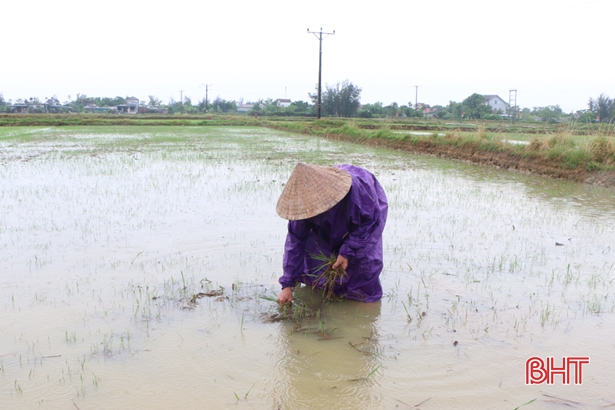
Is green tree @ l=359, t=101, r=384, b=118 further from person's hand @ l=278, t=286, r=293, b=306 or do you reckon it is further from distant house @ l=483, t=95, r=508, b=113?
person's hand @ l=278, t=286, r=293, b=306

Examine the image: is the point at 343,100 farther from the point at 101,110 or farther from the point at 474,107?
the point at 101,110

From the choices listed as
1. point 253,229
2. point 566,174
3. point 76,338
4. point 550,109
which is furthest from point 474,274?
point 550,109

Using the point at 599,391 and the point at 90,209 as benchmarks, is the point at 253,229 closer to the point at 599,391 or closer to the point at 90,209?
the point at 90,209

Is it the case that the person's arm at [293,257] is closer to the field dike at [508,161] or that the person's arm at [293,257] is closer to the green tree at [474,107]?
the field dike at [508,161]

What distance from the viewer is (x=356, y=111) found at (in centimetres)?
4628

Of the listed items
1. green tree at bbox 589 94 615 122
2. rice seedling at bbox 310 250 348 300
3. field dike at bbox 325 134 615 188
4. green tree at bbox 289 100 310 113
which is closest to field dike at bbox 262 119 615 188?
field dike at bbox 325 134 615 188

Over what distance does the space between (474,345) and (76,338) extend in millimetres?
2119

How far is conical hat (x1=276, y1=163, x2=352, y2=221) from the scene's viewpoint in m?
2.68

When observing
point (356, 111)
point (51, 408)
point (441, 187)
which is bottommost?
point (51, 408)

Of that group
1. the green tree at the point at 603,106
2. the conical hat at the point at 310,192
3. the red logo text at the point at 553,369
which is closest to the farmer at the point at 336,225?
the conical hat at the point at 310,192

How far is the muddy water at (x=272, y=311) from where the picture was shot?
7.49 feet

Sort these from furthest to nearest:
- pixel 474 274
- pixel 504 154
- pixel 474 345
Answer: pixel 504 154
pixel 474 274
pixel 474 345

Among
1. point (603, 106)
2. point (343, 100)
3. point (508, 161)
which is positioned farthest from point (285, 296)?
point (343, 100)

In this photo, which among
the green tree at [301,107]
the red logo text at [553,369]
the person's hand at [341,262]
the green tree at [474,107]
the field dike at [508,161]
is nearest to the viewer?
the red logo text at [553,369]
